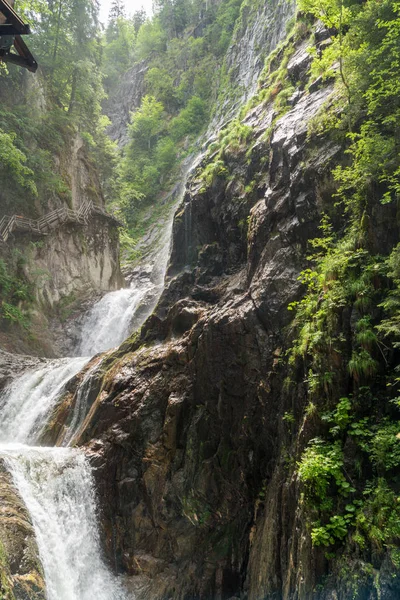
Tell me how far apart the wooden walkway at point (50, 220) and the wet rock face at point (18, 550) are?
16.0 meters

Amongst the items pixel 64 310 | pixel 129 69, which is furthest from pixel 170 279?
pixel 129 69

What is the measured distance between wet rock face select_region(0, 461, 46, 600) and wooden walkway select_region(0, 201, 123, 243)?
16020 mm

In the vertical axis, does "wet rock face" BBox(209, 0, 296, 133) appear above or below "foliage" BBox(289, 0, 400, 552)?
above

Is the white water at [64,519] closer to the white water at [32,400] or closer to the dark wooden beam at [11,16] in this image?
the white water at [32,400]

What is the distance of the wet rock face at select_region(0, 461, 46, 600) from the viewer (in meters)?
7.52

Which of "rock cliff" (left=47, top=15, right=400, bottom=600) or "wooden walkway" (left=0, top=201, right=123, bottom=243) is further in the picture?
"wooden walkway" (left=0, top=201, right=123, bottom=243)

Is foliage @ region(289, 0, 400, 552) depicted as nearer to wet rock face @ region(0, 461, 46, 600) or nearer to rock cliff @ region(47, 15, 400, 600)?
rock cliff @ region(47, 15, 400, 600)

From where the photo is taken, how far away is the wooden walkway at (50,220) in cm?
2216

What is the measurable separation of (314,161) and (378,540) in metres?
8.13

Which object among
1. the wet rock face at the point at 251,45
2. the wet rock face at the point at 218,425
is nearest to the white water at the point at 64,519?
the wet rock face at the point at 218,425

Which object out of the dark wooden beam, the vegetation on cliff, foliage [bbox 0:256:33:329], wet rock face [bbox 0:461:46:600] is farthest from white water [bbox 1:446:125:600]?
the vegetation on cliff

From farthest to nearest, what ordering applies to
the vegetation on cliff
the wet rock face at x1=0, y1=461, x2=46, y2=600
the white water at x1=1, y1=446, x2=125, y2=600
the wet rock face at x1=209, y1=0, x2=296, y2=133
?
the vegetation on cliff
the wet rock face at x1=209, y1=0, x2=296, y2=133
the white water at x1=1, y1=446, x2=125, y2=600
the wet rock face at x1=0, y1=461, x2=46, y2=600

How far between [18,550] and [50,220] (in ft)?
63.8

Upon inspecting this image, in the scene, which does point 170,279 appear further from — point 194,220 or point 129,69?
point 129,69
